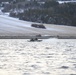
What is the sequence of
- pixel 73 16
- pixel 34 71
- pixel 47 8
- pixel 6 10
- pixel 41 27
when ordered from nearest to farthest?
1. pixel 34 71
2. pixel 41 27
3. pixel 73 16
4. pixel 47 8
5. pixel 6 10

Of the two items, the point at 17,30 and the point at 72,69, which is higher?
the point at 72,69

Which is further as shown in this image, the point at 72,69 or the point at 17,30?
the point at 17,30

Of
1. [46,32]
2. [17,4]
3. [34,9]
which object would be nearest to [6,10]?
[17,4]

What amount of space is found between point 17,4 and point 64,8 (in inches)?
894

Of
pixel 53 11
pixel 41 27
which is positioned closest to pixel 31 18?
pixel 53 11

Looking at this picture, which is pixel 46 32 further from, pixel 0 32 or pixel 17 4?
pixel 17 4

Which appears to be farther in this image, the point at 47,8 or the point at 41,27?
the point at 47,8

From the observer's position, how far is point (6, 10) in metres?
89.1

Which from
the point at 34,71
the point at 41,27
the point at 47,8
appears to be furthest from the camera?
the point at 47,8

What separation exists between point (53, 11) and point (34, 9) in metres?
5.50

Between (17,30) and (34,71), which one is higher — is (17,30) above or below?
below

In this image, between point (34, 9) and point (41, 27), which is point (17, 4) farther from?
point (41, 27)

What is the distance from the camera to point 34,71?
11477mm

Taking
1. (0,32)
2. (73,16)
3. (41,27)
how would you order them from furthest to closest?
(73,16)
(41,27)
(0,32)
